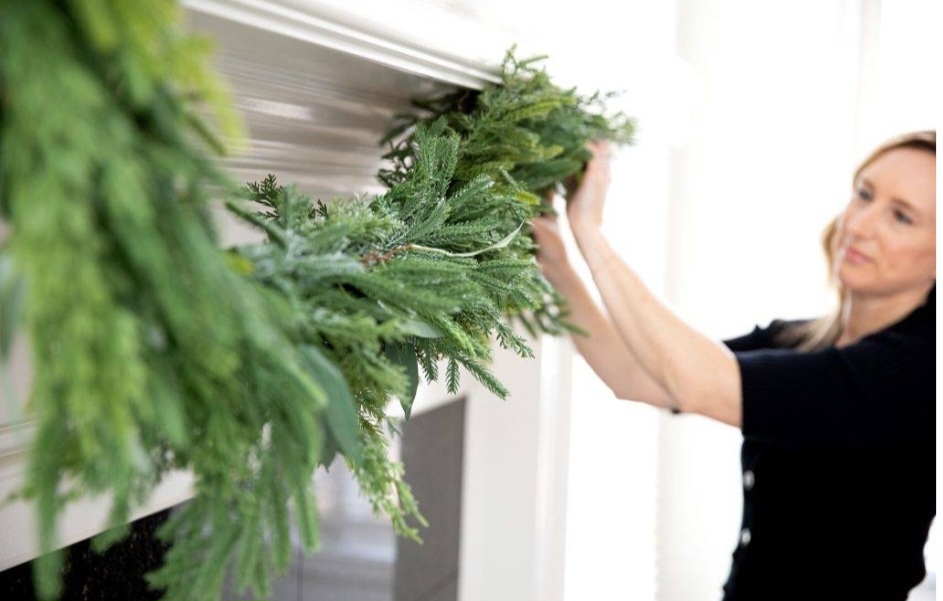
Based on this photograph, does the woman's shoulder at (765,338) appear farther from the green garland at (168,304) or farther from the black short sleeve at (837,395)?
the green garland at (168,304)

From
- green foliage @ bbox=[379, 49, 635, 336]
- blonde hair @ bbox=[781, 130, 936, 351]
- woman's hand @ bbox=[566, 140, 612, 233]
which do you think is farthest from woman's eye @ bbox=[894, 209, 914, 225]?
green foliage @ bbox=[379, 49, 635, 336]

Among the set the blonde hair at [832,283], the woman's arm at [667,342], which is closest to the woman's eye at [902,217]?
the blonde hair at [832,283]

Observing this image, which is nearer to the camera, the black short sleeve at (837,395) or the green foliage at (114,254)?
the green foliage at (114,254)

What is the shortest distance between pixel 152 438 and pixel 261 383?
2.8 inches

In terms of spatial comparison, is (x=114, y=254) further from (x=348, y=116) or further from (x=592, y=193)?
(x=592, y=193)

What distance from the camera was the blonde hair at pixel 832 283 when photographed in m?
1.71

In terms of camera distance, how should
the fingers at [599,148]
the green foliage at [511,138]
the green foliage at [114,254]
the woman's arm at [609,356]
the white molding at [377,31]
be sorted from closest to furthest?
the green foliage at [114,254] → the white molding at [377,31] → the green foliage at [511,138] → the fingers at [599,148] → the woman's arm at [609,356]

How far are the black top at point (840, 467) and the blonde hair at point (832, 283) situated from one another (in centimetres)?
26

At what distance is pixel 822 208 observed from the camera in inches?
94.4

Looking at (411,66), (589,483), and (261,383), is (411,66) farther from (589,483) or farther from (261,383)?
(589,483)

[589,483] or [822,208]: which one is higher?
[822,208]

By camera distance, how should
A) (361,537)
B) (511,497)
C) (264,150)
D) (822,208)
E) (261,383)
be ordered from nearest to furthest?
(261,383) → (264,150) → (361,537) → (511,497) → (822,208)

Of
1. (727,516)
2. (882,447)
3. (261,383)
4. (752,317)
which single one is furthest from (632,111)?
(727,516)

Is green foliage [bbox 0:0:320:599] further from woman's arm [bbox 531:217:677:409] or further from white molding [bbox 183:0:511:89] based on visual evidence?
woman's arm [bbox 531:217:677:409]
